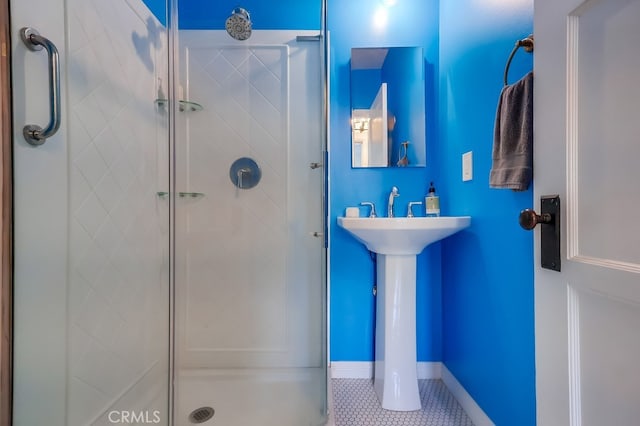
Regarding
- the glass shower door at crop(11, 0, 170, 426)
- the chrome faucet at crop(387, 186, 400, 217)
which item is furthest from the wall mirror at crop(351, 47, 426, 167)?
the glass shower door at crop(11, 0, 170, 426)

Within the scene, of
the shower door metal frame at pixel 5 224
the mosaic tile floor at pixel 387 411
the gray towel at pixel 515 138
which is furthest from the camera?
the mosaic tile floor at pixel 387 411

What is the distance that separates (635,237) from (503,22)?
104 centimetres

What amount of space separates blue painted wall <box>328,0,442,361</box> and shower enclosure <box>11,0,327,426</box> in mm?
130

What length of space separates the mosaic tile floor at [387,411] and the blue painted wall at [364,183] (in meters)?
0.17

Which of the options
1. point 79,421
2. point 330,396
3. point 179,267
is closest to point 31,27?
point 179,267

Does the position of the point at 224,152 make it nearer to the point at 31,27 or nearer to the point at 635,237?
the point at 31,27

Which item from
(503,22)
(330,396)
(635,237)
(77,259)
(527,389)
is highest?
(503,22)

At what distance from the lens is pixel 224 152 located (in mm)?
1654

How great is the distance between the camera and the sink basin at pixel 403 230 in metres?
1.21

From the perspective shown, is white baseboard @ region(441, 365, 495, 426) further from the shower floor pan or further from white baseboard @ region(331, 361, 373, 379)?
the shower floor pan

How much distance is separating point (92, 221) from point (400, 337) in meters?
1.43

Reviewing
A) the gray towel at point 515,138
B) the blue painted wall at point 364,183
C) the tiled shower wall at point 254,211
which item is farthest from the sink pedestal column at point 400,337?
the gray towel at point 515,138

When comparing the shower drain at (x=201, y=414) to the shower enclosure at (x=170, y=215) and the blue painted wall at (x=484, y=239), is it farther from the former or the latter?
the blue painted wall at (x=484, y=239)

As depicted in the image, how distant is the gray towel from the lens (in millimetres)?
838
